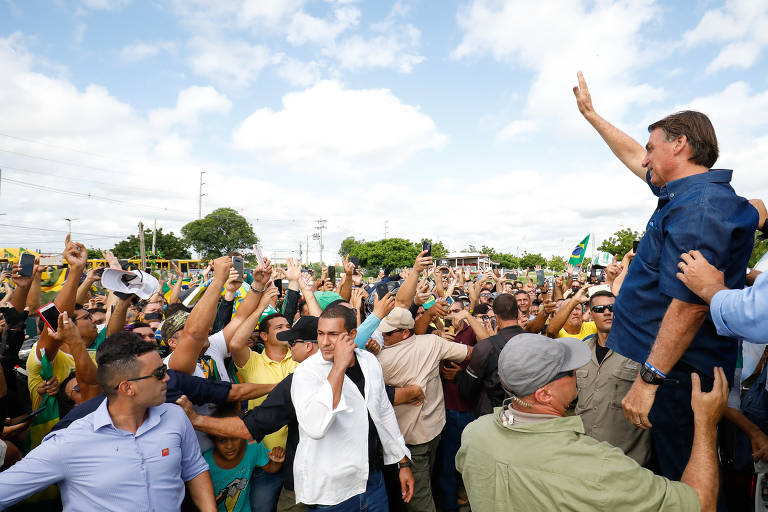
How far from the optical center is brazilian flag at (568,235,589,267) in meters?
8.83

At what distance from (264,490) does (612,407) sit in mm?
2701

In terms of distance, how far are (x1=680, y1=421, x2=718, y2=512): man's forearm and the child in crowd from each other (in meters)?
2.67

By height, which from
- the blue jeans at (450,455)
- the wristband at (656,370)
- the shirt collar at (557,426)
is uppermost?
the wristband at (656,370)

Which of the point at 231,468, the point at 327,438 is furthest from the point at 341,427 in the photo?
the point at 231,468

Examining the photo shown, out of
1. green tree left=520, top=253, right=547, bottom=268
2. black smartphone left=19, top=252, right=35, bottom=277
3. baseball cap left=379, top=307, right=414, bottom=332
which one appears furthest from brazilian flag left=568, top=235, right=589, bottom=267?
green tree left=520, top=253, right=547, bottom=268

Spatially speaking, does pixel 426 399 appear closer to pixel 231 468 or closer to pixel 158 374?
pixel 231 468

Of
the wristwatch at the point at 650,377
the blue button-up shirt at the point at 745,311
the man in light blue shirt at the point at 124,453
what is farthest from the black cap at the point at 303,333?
the blue button-up shirt at the point at 745,311

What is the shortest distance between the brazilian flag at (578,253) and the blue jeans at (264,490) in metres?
7.36

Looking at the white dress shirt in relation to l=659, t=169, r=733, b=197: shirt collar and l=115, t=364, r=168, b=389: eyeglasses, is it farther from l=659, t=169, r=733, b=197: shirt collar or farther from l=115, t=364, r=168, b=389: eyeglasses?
l=659, t=169, r=733, b=197: shirt collar

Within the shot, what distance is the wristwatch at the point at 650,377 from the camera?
6.27ft

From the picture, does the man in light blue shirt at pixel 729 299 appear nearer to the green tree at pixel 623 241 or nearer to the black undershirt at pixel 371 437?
the black undershirt at pixel 371 437

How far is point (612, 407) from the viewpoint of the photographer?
→ 304 centimetres

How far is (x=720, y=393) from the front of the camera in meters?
1.74

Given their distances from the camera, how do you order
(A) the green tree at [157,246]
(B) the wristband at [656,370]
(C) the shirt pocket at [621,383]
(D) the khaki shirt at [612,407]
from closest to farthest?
(B) the wristband at [656,370] → (D) the khaki shirt at [612,407] → (C) the shirt pocket at [621,383] → (A) the green tree at [157,246]
